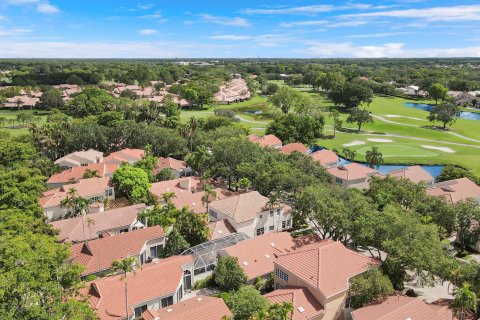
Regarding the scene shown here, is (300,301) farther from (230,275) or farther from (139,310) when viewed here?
(139,310)

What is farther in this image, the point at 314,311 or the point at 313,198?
the point at 313,198

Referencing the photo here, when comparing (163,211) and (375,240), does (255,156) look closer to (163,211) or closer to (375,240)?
(163,211)


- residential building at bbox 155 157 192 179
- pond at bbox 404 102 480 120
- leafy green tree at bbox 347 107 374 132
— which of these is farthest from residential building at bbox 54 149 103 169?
pond at bbox 404 102 480 120

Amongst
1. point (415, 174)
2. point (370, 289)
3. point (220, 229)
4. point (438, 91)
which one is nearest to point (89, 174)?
point (220, 229)

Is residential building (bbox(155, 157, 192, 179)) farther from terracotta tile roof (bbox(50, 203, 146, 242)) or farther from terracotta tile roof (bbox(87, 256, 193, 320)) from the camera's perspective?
terracotta tile roof (bbox(87, 256, 193, 320))

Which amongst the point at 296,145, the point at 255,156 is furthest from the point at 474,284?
the point at 296,145
